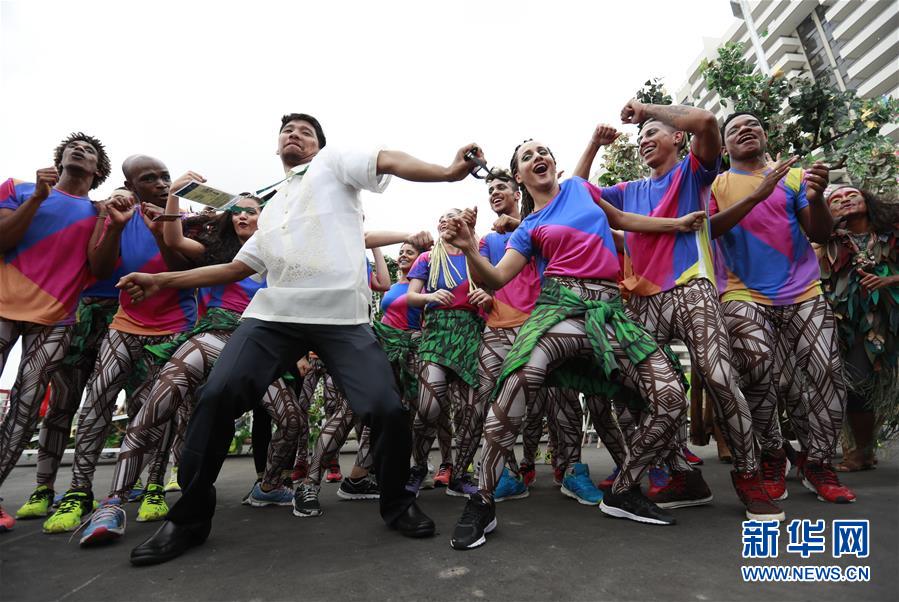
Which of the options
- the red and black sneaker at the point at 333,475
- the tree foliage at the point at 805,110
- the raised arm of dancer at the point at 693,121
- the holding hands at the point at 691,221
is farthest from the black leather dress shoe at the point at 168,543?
the tree foliage at the point at 805,110

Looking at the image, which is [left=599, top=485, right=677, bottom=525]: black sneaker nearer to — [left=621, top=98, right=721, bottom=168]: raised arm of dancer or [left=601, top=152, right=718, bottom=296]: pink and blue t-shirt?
[left=601, top=152, right=718, bottom=296]: pink and blue t-shirt

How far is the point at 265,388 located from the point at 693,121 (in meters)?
2.54

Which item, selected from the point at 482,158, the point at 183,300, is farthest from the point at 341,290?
the point at 183,300

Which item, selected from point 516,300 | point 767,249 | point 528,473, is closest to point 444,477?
point 528,473

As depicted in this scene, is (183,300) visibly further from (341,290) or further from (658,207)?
(658,207)

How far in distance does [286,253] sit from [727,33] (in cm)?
5546

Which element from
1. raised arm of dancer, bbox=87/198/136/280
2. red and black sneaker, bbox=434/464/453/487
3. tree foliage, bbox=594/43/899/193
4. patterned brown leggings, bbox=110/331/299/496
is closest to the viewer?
patterned brown leggings, bbox=110/331/299/496

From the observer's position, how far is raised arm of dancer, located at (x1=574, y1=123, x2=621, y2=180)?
3244 mm

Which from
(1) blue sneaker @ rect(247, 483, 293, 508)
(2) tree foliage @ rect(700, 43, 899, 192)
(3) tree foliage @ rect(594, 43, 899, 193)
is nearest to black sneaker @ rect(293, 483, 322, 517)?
(1) blue sneaker @ rect(247, 483, 293, 508)

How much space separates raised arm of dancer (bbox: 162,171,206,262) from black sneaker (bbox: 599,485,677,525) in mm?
2786

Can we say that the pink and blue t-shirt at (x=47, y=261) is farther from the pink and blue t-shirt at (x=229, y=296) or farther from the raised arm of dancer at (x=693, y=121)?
the raised arm of dancer at (x=693, y=121)

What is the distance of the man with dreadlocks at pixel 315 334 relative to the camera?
7.72 ft

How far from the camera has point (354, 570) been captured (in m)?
2.02

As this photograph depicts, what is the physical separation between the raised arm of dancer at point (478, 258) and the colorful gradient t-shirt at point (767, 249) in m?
1.35
